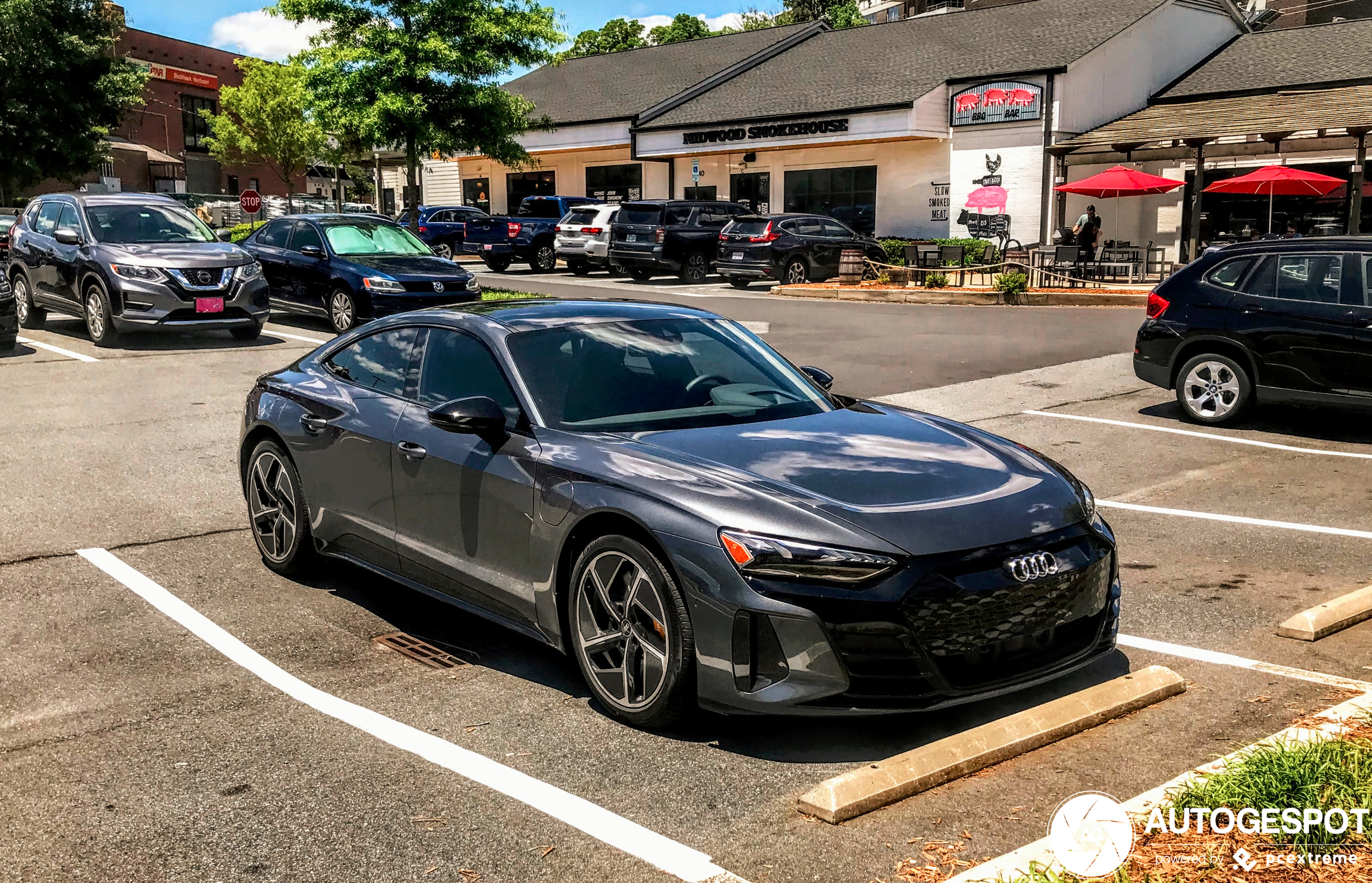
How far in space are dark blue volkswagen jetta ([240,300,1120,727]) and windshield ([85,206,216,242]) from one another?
37.6 feet

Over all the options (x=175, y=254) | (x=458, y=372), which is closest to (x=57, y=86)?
(x=175, y=254)

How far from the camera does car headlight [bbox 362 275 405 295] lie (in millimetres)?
17344

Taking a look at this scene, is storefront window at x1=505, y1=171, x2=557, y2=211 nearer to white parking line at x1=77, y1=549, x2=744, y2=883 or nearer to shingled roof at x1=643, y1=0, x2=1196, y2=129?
shingled roof at x1=643, y1=0, x2=1196, y2=129

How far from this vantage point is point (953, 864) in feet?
11.6

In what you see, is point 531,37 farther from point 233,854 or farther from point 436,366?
point 233,854

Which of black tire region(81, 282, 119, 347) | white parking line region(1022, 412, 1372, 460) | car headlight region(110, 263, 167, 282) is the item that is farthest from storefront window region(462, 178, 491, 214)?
white parking line region(1022, 412, 1372, 460)

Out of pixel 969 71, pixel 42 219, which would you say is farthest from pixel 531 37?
pixel 969 71

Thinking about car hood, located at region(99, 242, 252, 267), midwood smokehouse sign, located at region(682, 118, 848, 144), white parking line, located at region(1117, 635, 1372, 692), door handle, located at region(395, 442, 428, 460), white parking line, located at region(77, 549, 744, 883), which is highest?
midwood smokehouse sign, located at region(682, 118, 848, 144)

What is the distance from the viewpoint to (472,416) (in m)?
5.08

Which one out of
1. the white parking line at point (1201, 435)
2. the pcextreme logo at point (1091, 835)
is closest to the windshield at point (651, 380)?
the pcextreme logo at point (1091, 835)

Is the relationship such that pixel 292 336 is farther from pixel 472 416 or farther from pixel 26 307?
pixel 472 416

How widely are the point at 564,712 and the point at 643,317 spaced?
1964mm

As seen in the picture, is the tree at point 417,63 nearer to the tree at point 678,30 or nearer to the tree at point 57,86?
the tree at point 57,86

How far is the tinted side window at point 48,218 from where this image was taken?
17156mm
